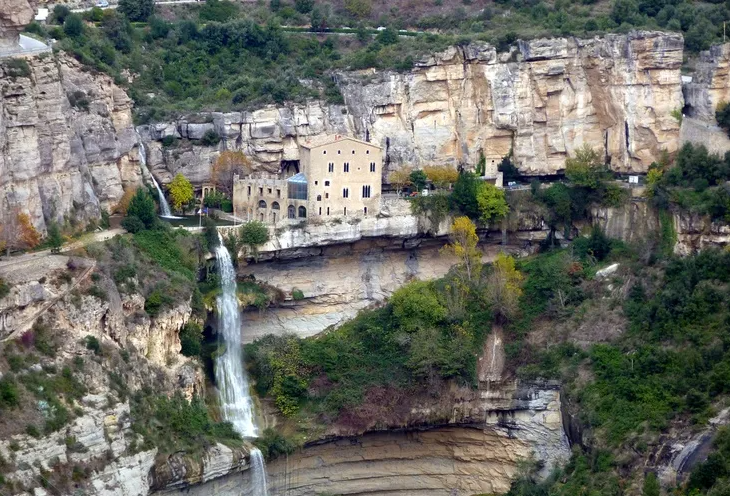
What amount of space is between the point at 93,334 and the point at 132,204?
7091mm

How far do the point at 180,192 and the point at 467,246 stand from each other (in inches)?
374

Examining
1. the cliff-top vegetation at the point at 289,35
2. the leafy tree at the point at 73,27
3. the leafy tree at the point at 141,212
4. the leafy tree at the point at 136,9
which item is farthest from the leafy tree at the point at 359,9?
the leafy tree at the point at 141,212

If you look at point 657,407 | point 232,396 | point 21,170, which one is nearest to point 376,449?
point 232,396

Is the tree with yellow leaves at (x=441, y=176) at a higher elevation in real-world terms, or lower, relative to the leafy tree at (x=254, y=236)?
higher

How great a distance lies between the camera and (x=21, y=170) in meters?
54.5

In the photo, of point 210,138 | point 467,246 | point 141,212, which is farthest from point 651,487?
point 210,138

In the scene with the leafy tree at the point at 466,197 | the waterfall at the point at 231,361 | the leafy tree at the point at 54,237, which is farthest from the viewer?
the leafy tree at the point at 466,197

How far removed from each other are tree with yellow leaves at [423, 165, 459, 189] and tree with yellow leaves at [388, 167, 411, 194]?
66 cm

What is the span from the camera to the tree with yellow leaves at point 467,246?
61.8 metres

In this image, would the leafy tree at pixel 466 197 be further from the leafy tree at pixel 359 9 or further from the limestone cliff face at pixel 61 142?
the leafy tree at pixel 359 9

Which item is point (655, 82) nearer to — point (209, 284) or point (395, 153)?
point (395, 153)

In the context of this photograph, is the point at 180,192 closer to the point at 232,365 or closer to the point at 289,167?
the point at 289,167

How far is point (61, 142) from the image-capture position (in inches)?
2212

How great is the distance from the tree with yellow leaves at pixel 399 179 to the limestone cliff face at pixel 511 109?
2.04 feet
